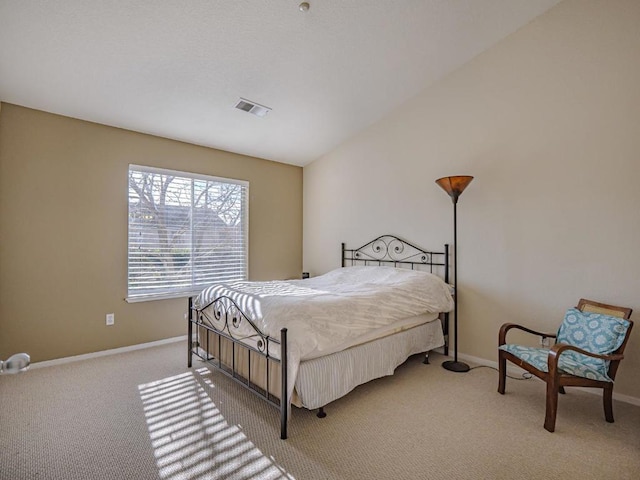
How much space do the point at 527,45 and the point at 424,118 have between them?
116cm

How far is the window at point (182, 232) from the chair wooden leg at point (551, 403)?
3793mm

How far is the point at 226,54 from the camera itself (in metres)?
2.85

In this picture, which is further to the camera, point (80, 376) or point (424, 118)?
point (424, 118)

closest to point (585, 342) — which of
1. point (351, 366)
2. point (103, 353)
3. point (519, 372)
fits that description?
point (519, 372)

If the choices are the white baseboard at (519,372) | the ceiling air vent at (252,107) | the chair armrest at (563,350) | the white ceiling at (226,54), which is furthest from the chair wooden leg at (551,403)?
the ceiling air vent at (252,107)

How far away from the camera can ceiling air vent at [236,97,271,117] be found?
11.6ft

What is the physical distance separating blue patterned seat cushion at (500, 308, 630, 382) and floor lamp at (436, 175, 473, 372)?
754 mm

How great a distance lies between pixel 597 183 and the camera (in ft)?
8.81

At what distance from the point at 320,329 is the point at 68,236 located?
295 centimetres

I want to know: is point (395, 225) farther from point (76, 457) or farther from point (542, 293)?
point (76, 457)

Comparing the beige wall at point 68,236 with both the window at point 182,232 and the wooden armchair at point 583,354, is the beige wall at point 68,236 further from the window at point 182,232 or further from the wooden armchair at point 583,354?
the wooden armchair at point 583,354

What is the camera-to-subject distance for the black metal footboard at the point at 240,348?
2102 millimetres

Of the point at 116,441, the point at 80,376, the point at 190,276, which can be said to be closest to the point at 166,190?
the point at 190,276

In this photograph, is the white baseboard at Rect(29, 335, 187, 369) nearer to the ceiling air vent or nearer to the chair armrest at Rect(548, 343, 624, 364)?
the ceiling air vent
